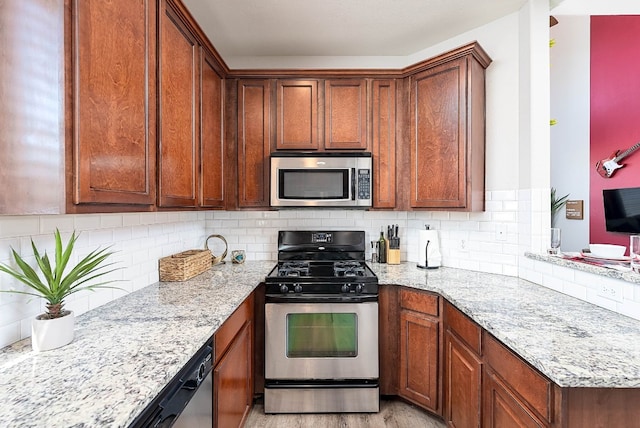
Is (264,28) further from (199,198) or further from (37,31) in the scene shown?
(37,31)

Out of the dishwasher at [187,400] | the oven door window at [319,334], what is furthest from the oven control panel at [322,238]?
the dishwasher at [187,400]

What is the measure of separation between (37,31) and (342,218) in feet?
7.43

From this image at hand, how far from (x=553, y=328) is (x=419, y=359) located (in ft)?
3.26

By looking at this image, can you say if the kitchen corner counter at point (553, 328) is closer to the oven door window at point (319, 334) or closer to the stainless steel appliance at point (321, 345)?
the stainless steel appliance at point (321, 345)

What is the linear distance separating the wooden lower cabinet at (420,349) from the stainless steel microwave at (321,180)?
815 millimetres

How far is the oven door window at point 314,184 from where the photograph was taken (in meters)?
2.41

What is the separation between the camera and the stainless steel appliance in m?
2.12

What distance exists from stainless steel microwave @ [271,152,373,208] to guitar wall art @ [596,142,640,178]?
7.82 ft

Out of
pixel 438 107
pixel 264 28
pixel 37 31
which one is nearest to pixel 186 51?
pixel 264 28

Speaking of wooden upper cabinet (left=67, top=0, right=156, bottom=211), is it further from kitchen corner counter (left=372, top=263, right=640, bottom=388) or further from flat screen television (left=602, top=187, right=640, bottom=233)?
flat screen television (left=602, top=187, right=640, bottom=233)

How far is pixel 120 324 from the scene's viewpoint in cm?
125

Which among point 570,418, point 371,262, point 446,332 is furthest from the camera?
point 371,262

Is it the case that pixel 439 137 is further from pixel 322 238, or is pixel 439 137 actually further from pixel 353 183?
pixel 322 238

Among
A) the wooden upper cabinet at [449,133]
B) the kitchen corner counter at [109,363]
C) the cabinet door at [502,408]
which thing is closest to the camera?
the kitchen corner counter at [109,363]
